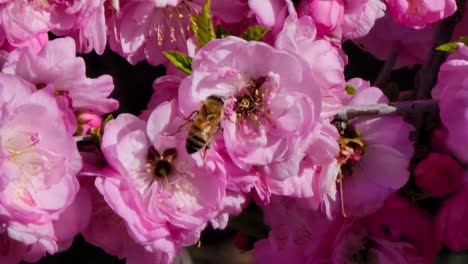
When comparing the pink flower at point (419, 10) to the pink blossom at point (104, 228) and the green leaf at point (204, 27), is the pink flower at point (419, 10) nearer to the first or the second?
the green leaf at point (204, 27)

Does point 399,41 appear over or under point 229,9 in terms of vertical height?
under

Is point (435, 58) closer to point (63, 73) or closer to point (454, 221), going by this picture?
point (454, 221)

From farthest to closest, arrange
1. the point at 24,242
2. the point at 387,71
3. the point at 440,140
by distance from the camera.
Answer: the point at 387,71
the point at 440,140
the point at 24,242

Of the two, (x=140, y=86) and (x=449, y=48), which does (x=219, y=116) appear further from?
(x=140, y=86)

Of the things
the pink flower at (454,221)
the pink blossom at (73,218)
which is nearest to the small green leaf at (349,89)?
the pink flower at (454,221)

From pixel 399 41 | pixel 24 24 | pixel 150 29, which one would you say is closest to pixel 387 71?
pixel 399 41

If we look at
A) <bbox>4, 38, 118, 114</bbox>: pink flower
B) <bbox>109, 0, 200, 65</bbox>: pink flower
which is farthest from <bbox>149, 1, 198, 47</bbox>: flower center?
<bbox>4, 38, 118, 114</bbox>: pink flower
